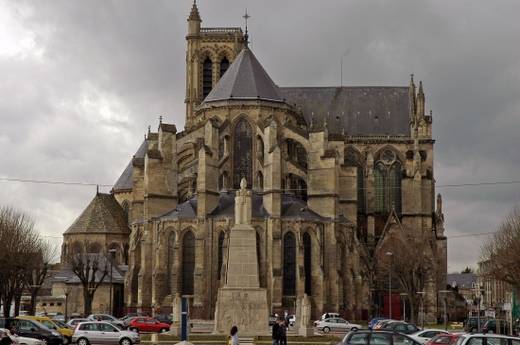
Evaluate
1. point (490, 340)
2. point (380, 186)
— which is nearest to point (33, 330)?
point (490, 340)

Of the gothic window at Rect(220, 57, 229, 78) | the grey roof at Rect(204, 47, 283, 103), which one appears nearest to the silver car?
the grey roof at Rect(204, 47, 283, 103)

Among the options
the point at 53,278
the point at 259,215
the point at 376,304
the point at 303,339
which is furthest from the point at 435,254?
the point at 303,339

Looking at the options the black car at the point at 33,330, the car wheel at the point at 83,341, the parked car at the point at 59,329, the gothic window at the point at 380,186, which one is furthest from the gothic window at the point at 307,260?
the black car at the point at 33,330

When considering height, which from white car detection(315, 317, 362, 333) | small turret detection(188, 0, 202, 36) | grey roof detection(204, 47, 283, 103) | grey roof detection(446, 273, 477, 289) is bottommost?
white car detection(315, 317, 362, 333)

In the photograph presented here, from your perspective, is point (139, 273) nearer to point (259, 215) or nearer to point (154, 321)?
point (259, 215)

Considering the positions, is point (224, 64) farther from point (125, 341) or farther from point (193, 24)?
point (125, 341)

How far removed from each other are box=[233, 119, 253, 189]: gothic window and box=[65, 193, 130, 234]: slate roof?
17.2m

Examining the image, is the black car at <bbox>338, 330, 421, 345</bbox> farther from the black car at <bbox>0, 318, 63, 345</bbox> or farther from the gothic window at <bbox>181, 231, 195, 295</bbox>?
the gothic window at <bbox>181, 231, 195, 295</bbox>

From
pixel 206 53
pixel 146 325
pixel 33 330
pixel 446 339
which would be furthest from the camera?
pixel 206 53

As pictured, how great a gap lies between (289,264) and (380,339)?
4167 cm

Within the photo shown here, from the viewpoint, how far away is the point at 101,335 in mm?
42656

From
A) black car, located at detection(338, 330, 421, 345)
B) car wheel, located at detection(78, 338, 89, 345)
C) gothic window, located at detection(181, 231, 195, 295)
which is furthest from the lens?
gothic window, located at detection(181, 231, 195, 295)

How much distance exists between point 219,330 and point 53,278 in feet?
134

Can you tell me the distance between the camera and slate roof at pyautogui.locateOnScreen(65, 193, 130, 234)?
89.9 metres
